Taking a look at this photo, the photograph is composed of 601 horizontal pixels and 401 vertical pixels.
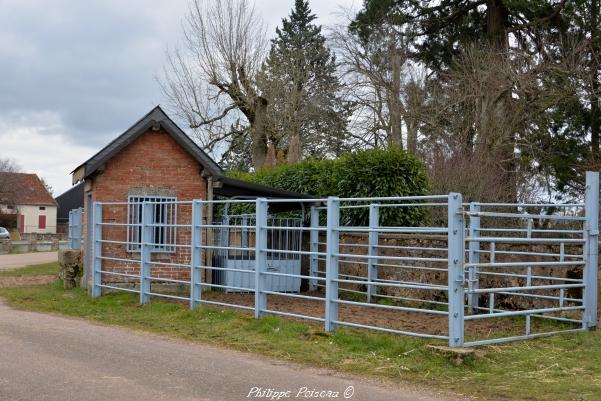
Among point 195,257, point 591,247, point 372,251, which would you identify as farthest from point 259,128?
point 591,247

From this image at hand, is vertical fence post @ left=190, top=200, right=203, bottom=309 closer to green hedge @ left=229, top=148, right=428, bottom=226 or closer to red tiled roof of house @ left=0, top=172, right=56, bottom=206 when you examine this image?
green hedge @ left=229, top=148, right=428, bottom=226

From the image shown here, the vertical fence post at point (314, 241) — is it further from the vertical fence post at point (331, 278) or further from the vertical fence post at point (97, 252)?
the vertical fence post at point (331, 278)

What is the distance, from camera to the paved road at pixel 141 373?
679 centimetres

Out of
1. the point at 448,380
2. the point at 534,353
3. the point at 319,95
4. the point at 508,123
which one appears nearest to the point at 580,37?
the point at 508,123

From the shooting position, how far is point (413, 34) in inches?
1117

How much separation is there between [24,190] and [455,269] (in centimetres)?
7435

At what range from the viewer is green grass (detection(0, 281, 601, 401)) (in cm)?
723

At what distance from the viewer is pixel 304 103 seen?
1313 inches

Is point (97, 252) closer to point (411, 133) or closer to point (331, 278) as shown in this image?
point (331, 278)

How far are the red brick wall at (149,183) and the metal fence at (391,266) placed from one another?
4 centimetres

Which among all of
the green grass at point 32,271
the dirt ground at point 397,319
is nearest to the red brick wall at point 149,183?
the dirt ground at point 397,319

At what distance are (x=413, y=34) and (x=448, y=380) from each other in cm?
2267

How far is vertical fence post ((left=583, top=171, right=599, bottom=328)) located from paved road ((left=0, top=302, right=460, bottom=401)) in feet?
14.2

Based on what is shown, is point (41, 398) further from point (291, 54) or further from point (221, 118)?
point (291, 54)
